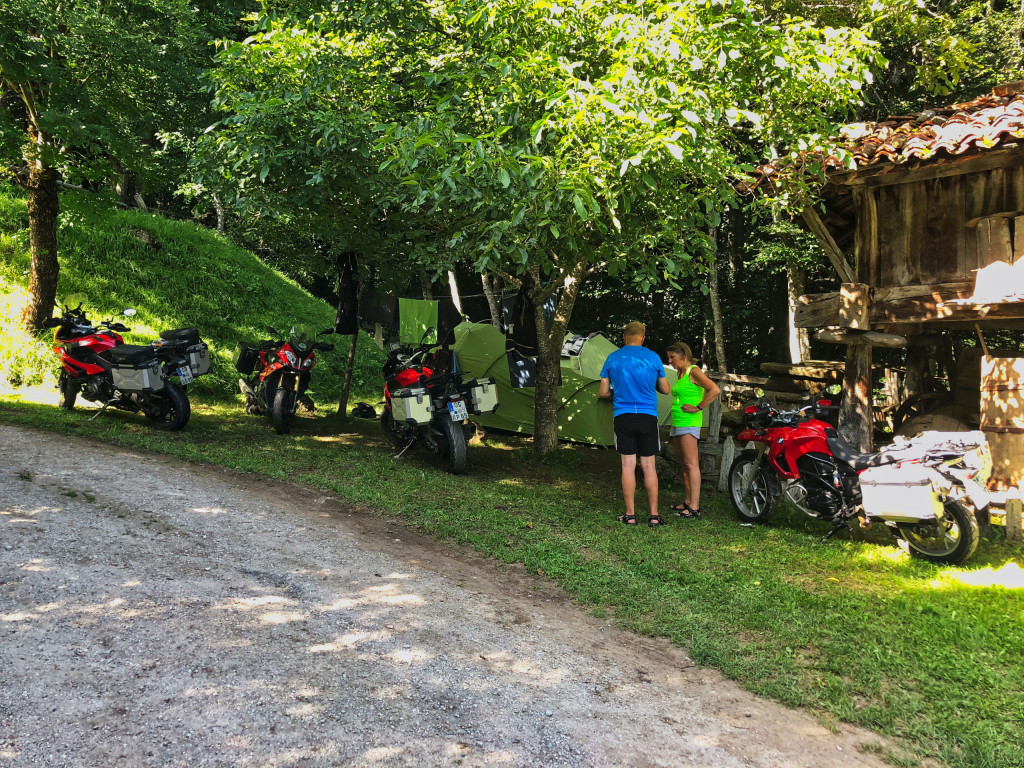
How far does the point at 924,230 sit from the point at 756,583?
5194mm

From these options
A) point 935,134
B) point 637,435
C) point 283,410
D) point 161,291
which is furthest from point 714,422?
point 161,291

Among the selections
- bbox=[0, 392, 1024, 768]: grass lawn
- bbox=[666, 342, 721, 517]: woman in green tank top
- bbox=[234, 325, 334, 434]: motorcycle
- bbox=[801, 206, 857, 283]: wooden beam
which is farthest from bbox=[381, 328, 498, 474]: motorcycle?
bbox=[801, 206, 857, 283]: wooden beam

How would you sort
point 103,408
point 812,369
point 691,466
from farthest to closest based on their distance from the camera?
point 812,369 < point 103,408 < point 691,466

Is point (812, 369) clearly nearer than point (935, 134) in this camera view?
No

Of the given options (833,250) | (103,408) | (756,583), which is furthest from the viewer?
(103,408)

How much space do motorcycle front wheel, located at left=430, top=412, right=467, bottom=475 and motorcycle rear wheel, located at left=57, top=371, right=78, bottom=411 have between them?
178 inches

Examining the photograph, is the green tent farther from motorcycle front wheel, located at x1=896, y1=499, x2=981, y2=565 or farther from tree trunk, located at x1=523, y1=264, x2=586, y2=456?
motorcycle front wheel, located at x1=896, y1=499, x2=981, y2=565

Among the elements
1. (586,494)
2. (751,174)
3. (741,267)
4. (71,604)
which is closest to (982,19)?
(741,267)

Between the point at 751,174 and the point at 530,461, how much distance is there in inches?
165

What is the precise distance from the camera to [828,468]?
604cm

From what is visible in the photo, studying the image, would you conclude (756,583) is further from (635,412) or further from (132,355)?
(132,355)

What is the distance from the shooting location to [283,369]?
29.3 ft

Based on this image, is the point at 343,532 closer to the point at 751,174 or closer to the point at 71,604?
the point at 71,604

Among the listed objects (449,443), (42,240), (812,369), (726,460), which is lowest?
(726,460)
